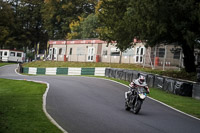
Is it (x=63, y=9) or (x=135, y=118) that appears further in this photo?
(x=63, y=9)

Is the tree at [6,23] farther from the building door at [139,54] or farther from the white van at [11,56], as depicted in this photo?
the building door at [139,54]

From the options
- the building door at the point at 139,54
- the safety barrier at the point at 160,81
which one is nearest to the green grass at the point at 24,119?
the safety barrier at the point at 160,81

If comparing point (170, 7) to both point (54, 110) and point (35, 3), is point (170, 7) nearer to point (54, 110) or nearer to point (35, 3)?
point (54, 110)

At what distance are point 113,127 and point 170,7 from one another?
50.2ft

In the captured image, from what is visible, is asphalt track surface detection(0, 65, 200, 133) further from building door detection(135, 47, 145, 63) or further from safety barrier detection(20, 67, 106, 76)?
building door detection(135, 47, 145, 63)

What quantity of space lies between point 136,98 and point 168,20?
1234 cm

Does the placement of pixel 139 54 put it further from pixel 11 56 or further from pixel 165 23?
pixel 11 56

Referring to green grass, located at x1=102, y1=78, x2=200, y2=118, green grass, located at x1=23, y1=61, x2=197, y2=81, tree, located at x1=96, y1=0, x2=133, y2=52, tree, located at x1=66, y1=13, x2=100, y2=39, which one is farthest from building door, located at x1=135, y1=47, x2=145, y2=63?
tree, located at x1=66, y1=13, x2=100, y2=39

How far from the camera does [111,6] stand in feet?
104

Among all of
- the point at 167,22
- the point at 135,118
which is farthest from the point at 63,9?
the point at 135,118

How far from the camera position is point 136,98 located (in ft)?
45.6

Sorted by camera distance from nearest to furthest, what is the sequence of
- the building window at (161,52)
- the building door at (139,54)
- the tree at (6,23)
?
the building window at (161,52) → the building door at (139,54) → the tree at (6,23)

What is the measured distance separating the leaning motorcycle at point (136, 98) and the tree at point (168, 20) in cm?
947

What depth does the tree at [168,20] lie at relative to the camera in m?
23.1
